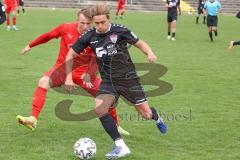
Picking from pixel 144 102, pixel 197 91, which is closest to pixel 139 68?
pixel 197 91

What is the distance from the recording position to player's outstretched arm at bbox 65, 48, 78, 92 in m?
6.50

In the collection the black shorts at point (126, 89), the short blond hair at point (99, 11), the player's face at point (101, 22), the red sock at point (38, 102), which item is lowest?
the red sock at point (38, 102)

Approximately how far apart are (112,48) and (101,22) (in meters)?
0.44

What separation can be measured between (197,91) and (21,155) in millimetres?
5400

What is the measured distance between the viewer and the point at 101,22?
6.01 meters

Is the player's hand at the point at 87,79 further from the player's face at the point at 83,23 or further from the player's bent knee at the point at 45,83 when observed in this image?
the player's face at the point at 83,23

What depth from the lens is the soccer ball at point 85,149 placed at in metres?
5.97

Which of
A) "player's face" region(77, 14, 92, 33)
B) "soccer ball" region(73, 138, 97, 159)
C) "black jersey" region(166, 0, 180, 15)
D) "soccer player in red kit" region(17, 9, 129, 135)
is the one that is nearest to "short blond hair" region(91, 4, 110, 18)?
"player's face" region(77, 14, 92, 33)

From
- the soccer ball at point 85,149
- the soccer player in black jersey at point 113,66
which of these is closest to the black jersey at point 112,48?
the soccer player in black jersey at point 113,66

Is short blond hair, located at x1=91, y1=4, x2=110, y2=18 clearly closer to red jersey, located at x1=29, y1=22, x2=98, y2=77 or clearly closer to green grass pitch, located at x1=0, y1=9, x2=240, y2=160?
red jersey, located at x1=29, y1=22, x2=98, y2=77

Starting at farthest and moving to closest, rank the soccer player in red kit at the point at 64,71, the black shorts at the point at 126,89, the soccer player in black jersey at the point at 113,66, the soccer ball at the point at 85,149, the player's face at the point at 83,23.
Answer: the soccer player in red kit at the point at 64,71 < the player's face at the point at 83,23 < the black shorts at the point at 126,89 < the soccer player in black jersey at the point at 113,66 < the soccer ball at the point at 85,149

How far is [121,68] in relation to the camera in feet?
21.1

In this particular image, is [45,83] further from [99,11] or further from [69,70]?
[99,11]

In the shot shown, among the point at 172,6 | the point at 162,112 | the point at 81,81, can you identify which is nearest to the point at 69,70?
the point at 81,81
